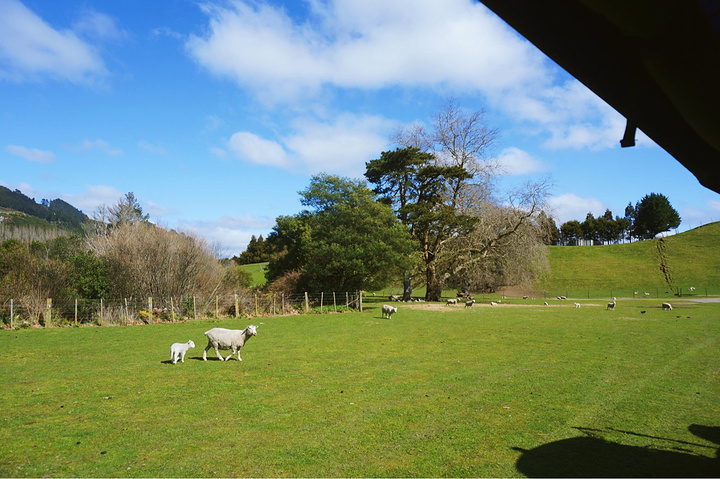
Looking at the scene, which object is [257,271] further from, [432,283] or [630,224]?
[630,224]

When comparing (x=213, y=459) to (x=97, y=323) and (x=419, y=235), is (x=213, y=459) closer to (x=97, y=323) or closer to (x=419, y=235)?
(x=97, y=323)

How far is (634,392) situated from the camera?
8.25 meters

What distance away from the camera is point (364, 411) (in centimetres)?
702

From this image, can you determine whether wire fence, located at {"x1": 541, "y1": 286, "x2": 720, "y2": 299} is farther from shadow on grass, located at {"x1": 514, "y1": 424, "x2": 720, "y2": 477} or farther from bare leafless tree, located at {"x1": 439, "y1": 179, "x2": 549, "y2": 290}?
shadow on grass, located at {"x1": 514, "y1": 424, "x2": 720, "y2": 477}

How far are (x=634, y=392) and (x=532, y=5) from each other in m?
8.76

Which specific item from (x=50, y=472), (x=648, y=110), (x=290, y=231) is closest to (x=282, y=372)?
(x=50, y=472)

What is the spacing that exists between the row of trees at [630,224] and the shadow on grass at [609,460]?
331ft

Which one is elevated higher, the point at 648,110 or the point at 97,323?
the point at 648,110

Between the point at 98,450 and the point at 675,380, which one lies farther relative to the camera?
the point at 675,380

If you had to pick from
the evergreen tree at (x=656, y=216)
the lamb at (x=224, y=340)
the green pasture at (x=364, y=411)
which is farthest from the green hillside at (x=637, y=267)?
the lamb at (x=224, y=340)

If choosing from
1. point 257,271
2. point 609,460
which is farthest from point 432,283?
point 257,271

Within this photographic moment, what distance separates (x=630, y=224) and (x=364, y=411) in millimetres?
119510

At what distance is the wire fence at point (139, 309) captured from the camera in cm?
2062

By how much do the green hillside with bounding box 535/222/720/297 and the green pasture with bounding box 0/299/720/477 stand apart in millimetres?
48901
